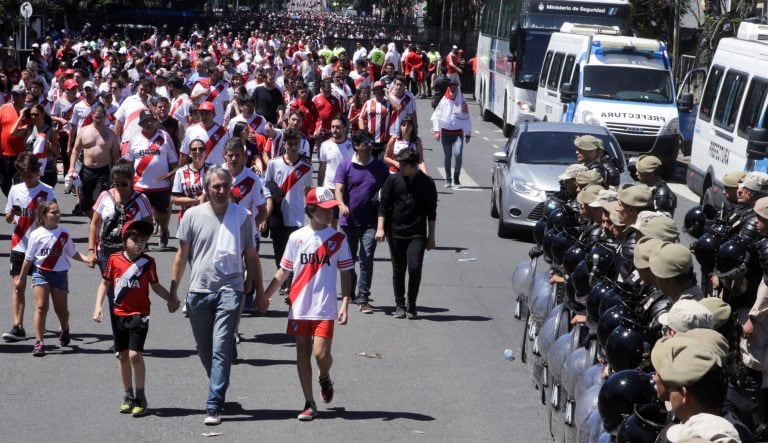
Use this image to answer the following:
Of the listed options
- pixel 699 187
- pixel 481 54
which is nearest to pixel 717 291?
pixel 699 187

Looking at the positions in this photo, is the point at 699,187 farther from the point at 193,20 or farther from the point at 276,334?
the point at 193,20

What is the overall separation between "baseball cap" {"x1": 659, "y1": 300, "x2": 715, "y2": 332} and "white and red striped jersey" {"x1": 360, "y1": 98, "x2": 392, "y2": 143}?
13995mm

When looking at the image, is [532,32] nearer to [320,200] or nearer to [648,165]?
[648,165]

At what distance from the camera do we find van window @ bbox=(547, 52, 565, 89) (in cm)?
2694

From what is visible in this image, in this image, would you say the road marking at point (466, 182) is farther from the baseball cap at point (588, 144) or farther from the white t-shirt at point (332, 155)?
the baseball cap at point (588, 144)

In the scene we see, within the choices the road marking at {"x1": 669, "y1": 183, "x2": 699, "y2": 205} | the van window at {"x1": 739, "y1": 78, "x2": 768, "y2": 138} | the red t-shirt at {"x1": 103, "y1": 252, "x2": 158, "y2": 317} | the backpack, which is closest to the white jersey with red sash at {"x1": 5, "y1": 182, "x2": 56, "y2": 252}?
the backpack

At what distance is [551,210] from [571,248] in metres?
1.55

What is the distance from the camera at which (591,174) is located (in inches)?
397

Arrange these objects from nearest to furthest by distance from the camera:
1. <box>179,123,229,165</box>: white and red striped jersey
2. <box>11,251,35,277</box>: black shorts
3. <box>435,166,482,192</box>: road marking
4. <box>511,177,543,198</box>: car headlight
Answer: <box>11,251,35,277</box>: black shorts < <box>179,123,229,165</box>: white and red striped jersey < <box>511,177,543,198</box>: car headlight < <box>435,166,482,192</box>: road marking

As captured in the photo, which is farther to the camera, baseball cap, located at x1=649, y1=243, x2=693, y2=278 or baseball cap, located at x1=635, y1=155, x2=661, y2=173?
baseball cap, located at x1=635, y1=155, x2=661, y2=173

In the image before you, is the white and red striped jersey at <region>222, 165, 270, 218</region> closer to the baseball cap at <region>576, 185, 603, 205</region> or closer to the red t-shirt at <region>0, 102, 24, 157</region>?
the baseball cap at <region>576, 185, 603, 205</region>

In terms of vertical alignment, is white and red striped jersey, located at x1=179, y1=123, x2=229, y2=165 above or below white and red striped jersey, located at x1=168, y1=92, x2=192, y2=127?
above

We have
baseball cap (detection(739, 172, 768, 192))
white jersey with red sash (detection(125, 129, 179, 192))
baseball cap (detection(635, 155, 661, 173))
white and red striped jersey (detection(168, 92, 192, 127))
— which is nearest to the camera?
baseball cap (detection(739, 172, 768, 192))

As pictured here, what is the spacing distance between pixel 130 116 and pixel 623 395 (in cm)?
1237
